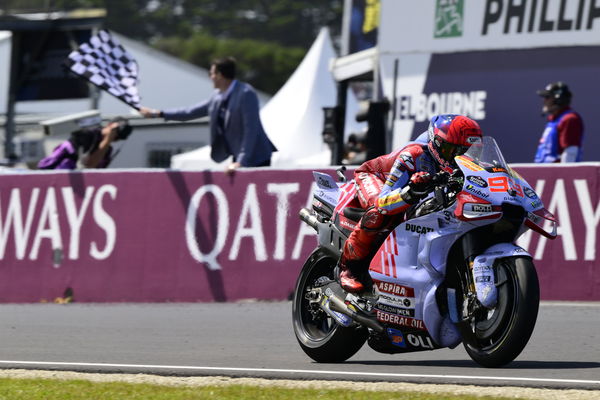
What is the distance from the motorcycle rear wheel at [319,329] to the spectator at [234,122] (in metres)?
3.97

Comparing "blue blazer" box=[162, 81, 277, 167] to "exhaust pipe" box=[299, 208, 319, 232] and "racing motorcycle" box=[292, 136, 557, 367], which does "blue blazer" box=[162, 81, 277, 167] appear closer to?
"exhaust pipe" box=[299, 208, 319, 232]

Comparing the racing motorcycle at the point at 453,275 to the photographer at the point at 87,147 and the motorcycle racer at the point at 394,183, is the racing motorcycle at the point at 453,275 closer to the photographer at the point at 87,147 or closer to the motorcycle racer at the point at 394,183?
the motorcycle racer at the point at 394,183

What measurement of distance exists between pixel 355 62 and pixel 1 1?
28.5 ft

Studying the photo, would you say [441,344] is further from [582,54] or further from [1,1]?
[1,1]

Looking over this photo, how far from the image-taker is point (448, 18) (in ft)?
52.5

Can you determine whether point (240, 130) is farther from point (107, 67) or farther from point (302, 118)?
point (302, 118)

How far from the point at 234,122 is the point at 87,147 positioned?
7.41ft

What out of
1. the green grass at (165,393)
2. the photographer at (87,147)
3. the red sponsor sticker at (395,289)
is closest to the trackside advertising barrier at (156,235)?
the photographer at (87,147)

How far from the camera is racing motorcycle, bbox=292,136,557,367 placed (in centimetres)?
701

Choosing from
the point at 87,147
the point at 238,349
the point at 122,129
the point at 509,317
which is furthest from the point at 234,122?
the point at 509,317

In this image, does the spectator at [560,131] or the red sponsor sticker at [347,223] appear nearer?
the red sponsor sticker at [347,223]

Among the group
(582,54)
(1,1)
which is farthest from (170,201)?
(1,1)

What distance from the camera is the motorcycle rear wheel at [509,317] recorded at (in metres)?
6.88

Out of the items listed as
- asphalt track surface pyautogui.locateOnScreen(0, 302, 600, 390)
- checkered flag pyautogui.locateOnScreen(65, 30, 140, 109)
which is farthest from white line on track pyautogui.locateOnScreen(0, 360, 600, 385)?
checkered flag pyautogui.locateOnScreen(65, 30, 140, 109)
